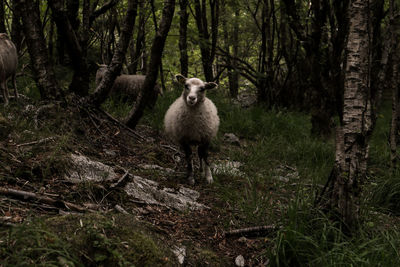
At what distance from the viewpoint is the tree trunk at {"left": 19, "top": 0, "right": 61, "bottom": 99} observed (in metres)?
5.30

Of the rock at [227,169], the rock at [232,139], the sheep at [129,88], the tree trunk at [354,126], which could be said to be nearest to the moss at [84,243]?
the tree trunk at [354,126]

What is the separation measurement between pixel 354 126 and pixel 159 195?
2329 mm

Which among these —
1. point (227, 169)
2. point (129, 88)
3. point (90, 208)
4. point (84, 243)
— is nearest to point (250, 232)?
point (90, 208)

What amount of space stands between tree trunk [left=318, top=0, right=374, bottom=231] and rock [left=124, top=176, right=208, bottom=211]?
1.73m

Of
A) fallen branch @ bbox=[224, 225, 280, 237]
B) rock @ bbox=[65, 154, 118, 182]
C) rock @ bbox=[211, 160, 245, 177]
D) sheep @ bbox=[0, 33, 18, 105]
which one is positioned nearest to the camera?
fallen branch @ bbox=[224, 225, 280, 237]

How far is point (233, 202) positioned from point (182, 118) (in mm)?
1753

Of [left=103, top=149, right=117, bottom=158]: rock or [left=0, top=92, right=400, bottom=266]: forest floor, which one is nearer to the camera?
[left=0, top=92, right=400, bottom=266]: forest floor

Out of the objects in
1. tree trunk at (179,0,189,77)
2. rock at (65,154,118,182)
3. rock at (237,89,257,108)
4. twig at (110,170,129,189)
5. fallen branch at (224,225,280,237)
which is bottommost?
fallen branch at (224,225,280,237)

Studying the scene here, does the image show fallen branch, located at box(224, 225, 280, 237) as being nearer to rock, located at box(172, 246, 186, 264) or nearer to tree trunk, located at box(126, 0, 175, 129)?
rock, located at box(172, 246, 186, 264)

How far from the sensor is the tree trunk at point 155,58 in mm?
6074

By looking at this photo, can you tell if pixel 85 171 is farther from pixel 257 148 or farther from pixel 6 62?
pixel 257 148

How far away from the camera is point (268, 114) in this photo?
390 inches

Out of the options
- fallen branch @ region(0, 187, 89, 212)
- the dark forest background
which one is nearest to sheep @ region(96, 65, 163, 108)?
the dark forest background

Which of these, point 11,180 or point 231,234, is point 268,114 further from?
point 11,180
